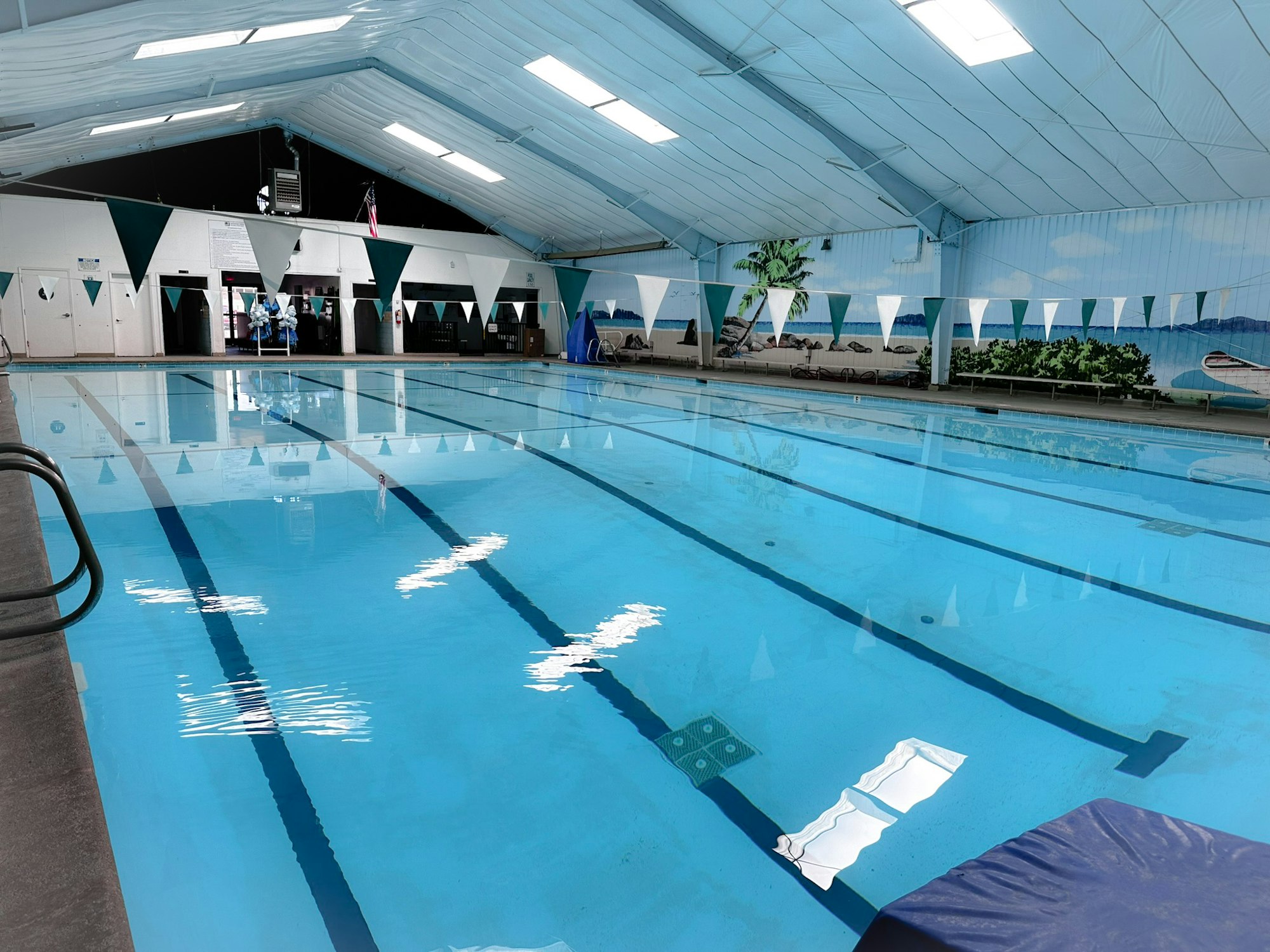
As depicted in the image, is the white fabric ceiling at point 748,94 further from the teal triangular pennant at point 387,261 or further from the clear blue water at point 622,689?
the clear blue water at point 622,689

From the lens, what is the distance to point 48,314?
15266mm

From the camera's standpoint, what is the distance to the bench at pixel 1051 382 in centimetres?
1123

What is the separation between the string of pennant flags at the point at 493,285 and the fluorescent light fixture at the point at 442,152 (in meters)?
3.81

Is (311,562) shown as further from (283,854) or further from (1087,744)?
(1087,744)

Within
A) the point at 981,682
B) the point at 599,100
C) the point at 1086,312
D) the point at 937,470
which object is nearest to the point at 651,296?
the point at 599,100

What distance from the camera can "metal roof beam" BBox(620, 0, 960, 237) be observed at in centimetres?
850

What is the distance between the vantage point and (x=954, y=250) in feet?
40.6

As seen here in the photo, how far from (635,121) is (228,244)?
10349 millimetres

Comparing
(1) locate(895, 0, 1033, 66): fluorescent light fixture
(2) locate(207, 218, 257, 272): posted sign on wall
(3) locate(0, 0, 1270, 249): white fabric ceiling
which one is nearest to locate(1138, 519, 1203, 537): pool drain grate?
(3) locate(0, 0, 1270, 249): white fabric ceiling

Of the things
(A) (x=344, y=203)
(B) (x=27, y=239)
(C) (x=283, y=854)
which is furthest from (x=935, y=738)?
(A) (x=344, y=203)

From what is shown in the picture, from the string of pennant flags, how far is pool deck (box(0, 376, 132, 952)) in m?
3.99

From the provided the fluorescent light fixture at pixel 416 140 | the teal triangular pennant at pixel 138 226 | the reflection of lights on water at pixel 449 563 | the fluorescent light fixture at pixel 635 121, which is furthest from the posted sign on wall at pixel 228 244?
the reflection of lights on water at pixel 449 563

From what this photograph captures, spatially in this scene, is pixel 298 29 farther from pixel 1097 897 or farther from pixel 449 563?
→ pixel 1097 897

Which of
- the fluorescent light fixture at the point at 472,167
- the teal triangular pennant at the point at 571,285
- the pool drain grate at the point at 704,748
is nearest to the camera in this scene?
the pool drain grate at the point at 704,748
